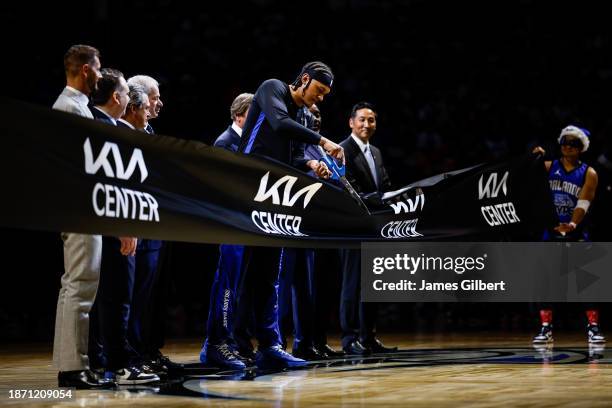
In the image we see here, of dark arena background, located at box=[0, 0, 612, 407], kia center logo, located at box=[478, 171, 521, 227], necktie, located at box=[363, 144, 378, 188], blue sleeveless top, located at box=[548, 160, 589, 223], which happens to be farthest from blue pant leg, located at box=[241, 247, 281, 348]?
blue sleeveless top, located at box=[548, 160, 589, 223]

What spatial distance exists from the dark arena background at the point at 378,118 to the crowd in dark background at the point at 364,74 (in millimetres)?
25

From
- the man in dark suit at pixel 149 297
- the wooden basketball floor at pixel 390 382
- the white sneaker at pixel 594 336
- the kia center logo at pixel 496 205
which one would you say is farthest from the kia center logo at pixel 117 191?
the white sneaker at pixel 594 336

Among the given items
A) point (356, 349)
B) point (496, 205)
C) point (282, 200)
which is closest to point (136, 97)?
point (282, 200)

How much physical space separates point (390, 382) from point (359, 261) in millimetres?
2211

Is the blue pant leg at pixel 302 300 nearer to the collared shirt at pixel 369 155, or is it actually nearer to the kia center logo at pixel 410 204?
the kia center logo at pixel 410 204

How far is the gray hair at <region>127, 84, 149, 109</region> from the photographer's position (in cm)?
477

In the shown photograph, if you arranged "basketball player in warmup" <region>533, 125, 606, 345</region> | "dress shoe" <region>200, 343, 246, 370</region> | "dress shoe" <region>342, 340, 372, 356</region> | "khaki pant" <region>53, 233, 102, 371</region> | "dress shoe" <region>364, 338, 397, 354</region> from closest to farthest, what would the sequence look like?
"khaki pant" <region>53, 233, 102, 371</region> → "dress shoe" <region>200, 343, 246, 370</region> → "dress shoe" <region>342, 340, 372, 356</region> → "dress shoe" <region>364, 338, 397, 354</region> → "basketball player in warmup" <region>533, 125, 606, 345</region>

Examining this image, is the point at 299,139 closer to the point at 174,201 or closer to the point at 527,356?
the point at 174,201

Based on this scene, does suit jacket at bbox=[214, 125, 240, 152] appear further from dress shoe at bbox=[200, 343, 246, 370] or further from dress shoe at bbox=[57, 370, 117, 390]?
dress shoe at bbox=[57, 370, 117, 390]

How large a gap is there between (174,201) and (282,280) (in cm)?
202

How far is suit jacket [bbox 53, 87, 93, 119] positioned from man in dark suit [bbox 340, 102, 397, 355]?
2.75 metres

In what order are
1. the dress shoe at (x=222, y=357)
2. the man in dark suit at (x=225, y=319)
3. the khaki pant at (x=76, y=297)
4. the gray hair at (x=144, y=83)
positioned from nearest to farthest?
the khaki pant at (x=76, y=297) < the gray hair at (x=144, y=83) < the dress shoe at (x=222, y=357) < the man in dark suit at (x=225, y=319)

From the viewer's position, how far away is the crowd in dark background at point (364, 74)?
32.2ft

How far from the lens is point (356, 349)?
6.36 metres
